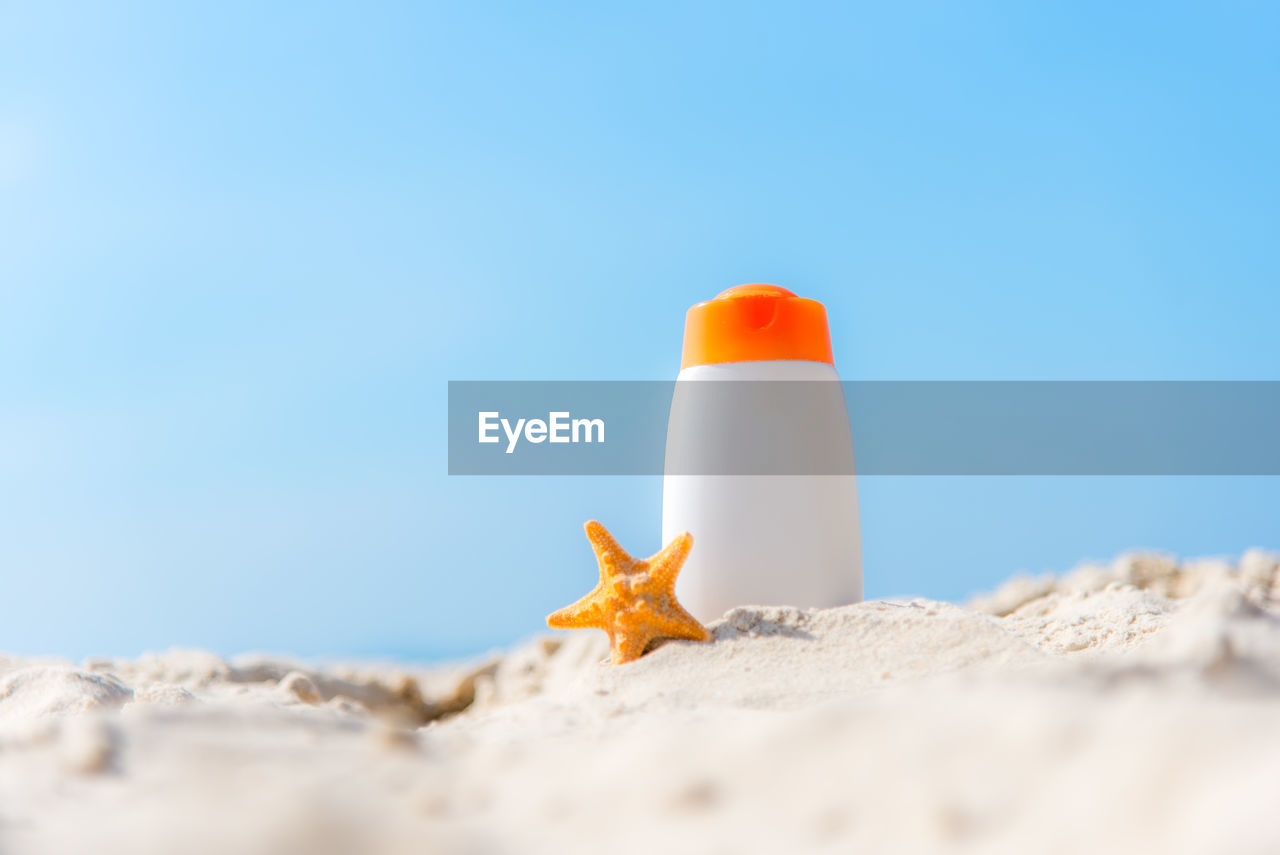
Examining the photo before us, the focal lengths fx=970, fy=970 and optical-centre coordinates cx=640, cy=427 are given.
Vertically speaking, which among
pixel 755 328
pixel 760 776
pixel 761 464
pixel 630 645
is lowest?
pixel 630 645

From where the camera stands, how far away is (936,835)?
102cm

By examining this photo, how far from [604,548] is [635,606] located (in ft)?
0.79

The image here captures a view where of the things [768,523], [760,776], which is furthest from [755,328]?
[760,776]

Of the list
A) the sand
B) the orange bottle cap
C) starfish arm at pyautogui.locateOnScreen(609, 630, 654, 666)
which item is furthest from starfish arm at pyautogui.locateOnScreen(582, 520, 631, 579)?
the sand

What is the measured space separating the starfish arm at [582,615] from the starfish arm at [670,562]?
0.20 m

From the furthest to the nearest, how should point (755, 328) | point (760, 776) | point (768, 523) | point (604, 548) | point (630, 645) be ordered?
1. point (755, 328)
2. point (768, 523)
3. point (604, 548)
4. point (630, 645)
5. point (760, 776)

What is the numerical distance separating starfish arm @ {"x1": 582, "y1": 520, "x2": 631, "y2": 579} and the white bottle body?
0.36 meters

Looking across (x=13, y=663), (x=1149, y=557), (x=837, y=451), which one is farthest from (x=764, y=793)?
(x=1149, y=557)

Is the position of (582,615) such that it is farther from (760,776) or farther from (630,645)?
(760,776)

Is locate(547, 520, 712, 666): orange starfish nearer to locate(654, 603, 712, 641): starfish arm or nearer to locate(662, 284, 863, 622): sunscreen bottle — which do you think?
locate(654, 603, 712, 641): starfish arm

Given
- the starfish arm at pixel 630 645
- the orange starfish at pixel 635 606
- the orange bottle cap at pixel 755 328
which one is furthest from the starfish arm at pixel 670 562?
the orange bottle cap at pixel 755 328

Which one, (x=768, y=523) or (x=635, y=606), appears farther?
(x=768, y=523)

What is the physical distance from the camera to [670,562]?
303 centimetres

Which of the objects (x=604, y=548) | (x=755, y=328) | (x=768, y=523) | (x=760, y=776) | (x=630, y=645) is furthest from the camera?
(x=755, y=328)
